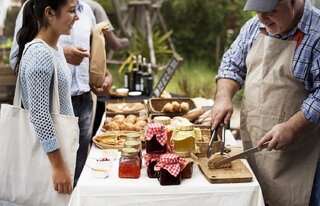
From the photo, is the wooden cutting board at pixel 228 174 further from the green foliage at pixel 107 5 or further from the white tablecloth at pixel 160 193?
the green foliage at pixel 107 5

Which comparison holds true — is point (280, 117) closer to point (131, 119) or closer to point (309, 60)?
point (309, 60)

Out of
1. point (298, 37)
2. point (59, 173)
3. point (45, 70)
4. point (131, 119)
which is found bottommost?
point (131, 119)

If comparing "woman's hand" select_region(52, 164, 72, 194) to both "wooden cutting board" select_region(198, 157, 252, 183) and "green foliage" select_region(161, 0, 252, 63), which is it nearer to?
"wooden cutting board" select_region(198, 157, 252, 183)

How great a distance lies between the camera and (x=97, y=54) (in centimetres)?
313

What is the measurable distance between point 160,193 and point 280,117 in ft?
2.76

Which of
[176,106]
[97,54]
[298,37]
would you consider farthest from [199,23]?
[298,37]

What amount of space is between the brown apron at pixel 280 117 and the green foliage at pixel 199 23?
995cm

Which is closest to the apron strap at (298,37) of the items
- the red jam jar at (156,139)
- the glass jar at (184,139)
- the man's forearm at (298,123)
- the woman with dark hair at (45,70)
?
the man's forearm at (298,123)

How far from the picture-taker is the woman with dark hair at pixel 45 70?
1.85 m

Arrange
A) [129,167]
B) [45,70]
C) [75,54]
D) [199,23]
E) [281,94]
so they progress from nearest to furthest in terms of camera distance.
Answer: [45,70] → [129,167] → [281,94] → [75,54] → [199,23]

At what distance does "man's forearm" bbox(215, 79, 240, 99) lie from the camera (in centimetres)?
236

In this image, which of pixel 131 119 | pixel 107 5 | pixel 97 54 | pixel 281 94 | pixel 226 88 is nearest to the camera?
pixel 281 94

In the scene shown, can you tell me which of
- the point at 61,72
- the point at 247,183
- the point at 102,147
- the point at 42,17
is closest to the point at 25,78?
the point at 61,72

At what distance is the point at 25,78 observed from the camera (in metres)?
1.89
